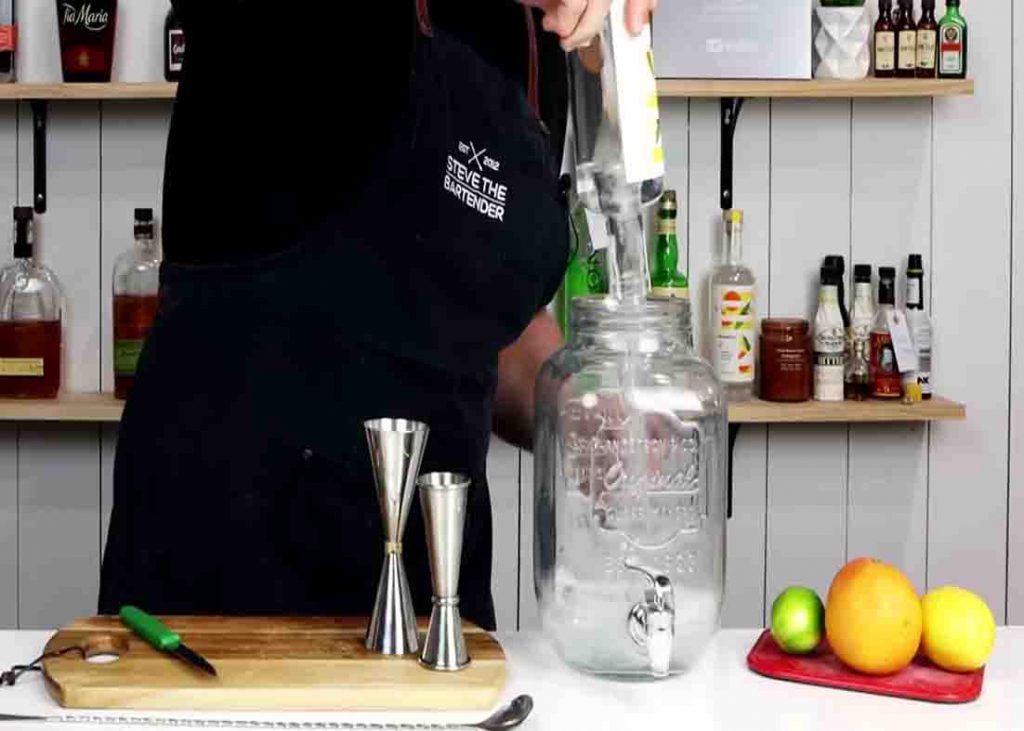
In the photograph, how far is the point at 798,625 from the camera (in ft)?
3.75

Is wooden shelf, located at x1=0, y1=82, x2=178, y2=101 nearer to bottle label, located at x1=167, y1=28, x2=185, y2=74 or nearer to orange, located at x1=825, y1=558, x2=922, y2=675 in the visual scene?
bottle label, located at x1=167, y1=28, x2=185, y2=74

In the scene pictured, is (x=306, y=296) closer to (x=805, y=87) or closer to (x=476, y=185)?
(x=476, y=185)

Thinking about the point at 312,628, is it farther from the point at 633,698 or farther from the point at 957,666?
the point at 957,666

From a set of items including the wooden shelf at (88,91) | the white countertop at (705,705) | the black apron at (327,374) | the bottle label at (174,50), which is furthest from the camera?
the bottle label at (174,50)

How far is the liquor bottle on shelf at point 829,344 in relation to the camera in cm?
253

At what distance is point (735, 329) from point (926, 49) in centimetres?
52

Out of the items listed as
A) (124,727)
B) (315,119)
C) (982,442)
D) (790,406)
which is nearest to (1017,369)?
(982,442)

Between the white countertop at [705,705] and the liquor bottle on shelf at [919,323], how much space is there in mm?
1424

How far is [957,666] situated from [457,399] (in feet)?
1.80

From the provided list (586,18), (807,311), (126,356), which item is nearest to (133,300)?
(126,356)

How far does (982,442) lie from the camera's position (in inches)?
106

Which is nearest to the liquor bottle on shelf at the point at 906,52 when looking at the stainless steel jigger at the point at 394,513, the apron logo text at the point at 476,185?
the apron logo text at the point at 476,185

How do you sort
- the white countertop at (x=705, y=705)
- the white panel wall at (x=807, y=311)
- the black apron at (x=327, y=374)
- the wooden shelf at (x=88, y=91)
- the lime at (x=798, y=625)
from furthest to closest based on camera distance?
1. the white panel wall at (x=807, y=311)
2. the wooden shelf at (x=88, y=91)
3. the black apron at (x=327, y=374)
4. the lime at (x=798, y=625)
5. the white countertop at (x=705, y=705)

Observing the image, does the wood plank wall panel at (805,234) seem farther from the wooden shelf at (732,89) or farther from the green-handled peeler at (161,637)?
the green-handled peeler at (161,637)
